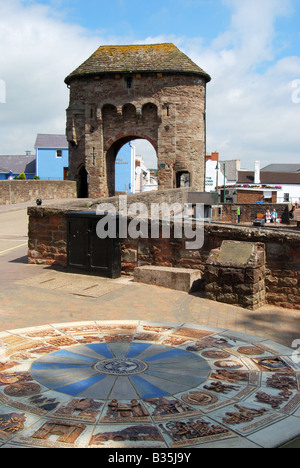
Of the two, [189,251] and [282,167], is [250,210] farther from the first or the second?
[282,167]

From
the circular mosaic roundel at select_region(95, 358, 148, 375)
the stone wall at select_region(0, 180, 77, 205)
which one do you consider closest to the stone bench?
the circular mosaic roundel at select_region(95, 358, 148, 375)

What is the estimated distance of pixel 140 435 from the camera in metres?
3.54

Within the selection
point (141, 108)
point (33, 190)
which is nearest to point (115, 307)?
point (33, 190)

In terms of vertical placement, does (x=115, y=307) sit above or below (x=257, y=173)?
below

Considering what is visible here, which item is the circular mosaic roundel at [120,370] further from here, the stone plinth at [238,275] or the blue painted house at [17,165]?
the blue painted house at [17,165]

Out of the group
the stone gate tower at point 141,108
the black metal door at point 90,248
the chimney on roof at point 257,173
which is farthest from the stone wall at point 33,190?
the chimney on roof at point 257,173

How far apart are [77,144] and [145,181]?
41428mm

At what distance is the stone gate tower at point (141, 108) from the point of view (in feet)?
95.7

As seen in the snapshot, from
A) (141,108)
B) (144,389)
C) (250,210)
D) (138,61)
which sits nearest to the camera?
(144,389)

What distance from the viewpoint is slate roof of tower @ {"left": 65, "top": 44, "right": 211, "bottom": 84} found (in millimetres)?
28875

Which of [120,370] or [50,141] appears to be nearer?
[120,370]

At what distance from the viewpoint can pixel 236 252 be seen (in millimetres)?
7926

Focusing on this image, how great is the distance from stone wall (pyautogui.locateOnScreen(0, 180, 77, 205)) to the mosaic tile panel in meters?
21.5

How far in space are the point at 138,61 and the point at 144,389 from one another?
27.7 metres
